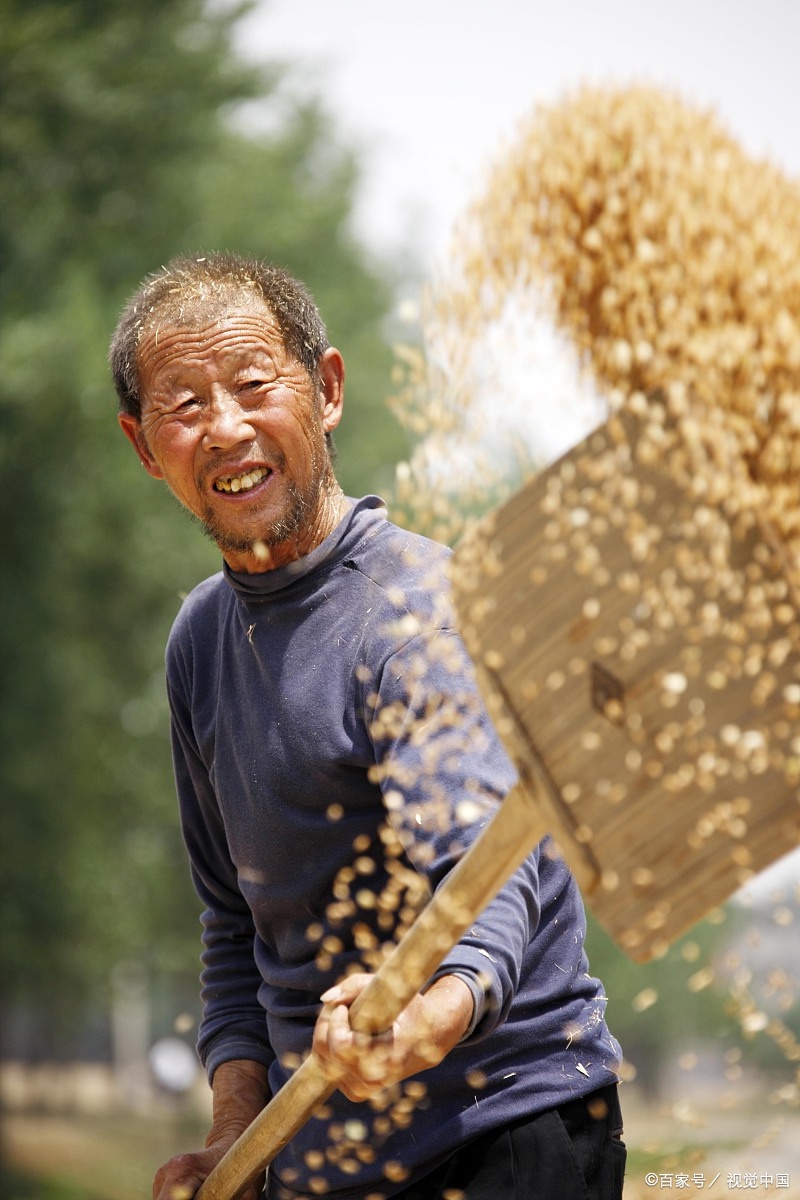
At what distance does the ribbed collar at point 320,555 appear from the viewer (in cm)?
210

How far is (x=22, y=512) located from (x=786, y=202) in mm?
10594

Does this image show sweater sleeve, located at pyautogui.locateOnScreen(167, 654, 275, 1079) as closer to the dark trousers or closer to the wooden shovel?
the dark trousers

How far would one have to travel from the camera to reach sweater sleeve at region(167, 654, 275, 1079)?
91.5 inches

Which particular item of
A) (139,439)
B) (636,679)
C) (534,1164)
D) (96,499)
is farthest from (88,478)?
(636,679)

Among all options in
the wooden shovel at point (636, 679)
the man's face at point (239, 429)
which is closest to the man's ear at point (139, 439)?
the man's face at point (239, 429)

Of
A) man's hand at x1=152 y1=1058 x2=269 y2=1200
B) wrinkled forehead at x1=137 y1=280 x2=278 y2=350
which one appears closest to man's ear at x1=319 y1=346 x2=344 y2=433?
wrinkled forehead at x1=137 y1=280 x2=278 y2=350

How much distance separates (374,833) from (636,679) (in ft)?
2.00

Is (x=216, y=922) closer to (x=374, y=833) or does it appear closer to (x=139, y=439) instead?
(x=374, y=833)

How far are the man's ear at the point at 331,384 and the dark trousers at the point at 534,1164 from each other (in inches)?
42.0

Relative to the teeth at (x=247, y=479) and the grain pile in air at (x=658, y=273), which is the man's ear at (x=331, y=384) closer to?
the teeth at (x=247, y=479)

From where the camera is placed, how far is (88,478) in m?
11.6

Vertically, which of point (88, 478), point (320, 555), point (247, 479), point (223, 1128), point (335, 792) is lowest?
point (223, 1128)

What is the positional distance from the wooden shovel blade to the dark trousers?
0.52 m

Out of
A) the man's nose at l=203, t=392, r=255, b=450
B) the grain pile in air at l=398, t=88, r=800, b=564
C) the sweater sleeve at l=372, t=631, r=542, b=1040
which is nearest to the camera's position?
the grain pile in air at l=398, t=88, r=800, b=564
